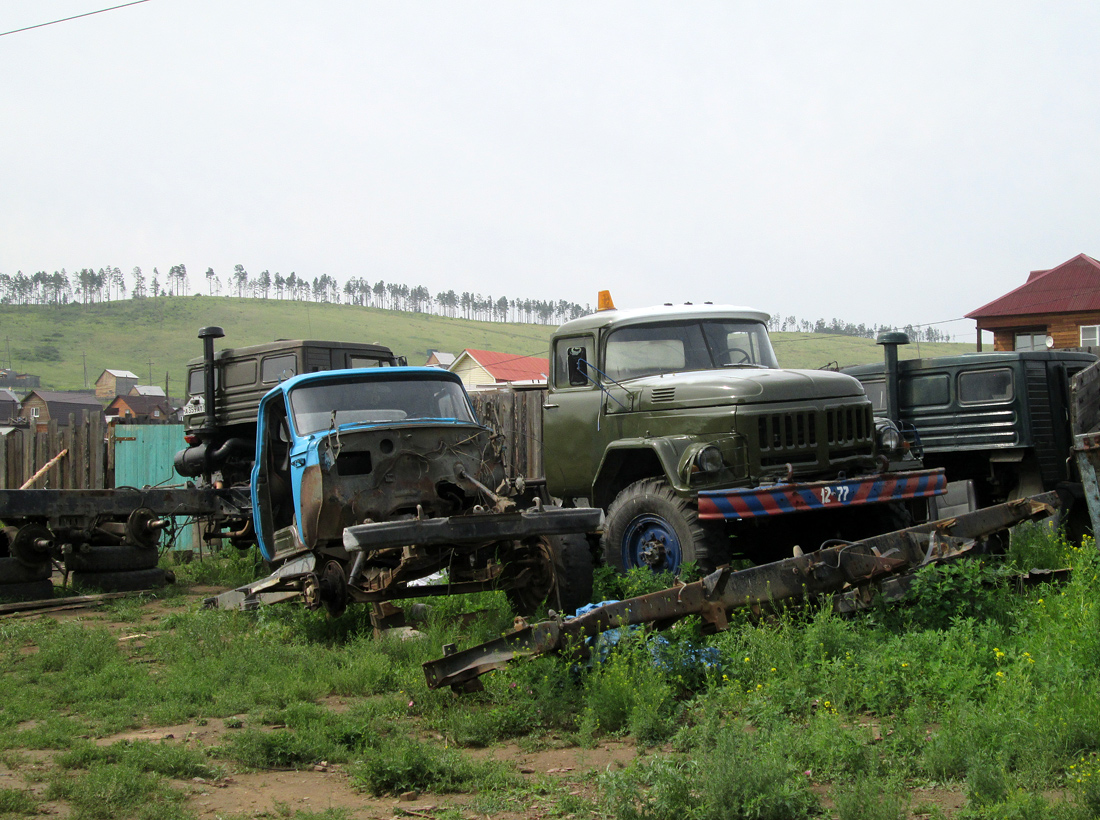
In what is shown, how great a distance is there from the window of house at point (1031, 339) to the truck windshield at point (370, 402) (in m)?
33.3

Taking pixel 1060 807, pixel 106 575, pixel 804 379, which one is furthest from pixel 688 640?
pixel 106 575

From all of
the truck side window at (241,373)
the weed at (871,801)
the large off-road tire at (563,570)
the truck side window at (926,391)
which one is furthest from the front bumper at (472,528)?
the truck side window at (241,373)

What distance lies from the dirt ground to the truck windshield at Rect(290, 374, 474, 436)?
309 cm

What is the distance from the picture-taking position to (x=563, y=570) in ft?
23.6

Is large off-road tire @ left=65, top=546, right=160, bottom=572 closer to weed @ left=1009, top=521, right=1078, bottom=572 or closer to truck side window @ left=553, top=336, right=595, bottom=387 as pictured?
truck side window @ left=553, top=336, right=595, bottom=387

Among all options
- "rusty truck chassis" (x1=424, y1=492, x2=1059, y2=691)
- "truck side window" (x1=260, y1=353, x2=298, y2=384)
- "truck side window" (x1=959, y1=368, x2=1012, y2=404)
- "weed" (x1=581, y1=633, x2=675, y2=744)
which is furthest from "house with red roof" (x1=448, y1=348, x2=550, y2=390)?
"weed" (x1=581, y1=633, x2=675, y2=744)

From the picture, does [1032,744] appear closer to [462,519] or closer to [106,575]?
[462,519]

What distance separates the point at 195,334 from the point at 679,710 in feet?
408

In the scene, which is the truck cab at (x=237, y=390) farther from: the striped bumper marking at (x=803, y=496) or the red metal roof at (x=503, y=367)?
the red metal roof at (x=503, y=367)

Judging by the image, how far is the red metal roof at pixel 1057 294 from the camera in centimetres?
3534

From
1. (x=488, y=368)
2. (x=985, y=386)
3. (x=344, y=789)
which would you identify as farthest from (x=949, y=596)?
(x=488, y=368)

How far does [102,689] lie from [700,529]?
429cm

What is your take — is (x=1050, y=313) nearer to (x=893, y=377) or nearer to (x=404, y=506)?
(x=893, y=377)

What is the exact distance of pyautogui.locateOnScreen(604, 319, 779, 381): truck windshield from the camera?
891 cm
